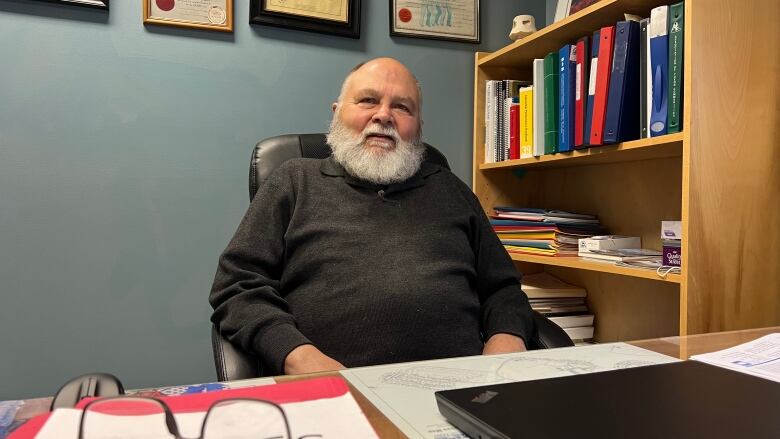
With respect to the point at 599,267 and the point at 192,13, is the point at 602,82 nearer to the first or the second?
the point at 599,267

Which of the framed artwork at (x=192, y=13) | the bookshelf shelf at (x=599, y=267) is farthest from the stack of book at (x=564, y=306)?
the framed artwork at (x=192, y=13)

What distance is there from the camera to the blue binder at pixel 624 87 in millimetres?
1424

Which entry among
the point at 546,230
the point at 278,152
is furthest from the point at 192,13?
the point at 546,230

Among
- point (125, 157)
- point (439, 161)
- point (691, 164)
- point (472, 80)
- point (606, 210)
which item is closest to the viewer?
point (691, 164)

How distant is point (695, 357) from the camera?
67 cm

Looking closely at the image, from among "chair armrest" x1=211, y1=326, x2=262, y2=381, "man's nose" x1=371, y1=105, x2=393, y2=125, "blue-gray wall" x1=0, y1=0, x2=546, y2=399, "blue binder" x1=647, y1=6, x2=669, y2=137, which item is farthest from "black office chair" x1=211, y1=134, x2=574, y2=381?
"blue binder" x1=647, y1=6, x2=669, y2=137

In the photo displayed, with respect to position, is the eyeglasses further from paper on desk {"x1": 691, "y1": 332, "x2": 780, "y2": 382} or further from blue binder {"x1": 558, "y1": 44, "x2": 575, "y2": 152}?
blue binder {"x1": 558, "y1": 44, "x2": 575, "y2": 152}

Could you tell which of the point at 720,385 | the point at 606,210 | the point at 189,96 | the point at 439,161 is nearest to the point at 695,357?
the point at 720,385

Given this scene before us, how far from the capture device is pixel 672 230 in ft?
4.45

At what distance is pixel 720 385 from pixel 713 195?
84 centimetres

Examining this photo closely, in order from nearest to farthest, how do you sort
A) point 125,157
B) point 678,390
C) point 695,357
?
1. point 678,390
2. point 695,357
3. point 125,157

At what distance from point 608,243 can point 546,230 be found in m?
0.21

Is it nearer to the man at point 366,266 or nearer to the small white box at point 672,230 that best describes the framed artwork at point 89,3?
the man at point 366,266

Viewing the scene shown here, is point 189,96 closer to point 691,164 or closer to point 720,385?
point 691,164
